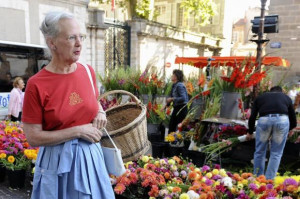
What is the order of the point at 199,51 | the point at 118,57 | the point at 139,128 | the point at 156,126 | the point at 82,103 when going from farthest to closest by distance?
the point at 199,51 < the point at 118,57 < the point at 156,126 < the point at 139,128 < the point at 82,103

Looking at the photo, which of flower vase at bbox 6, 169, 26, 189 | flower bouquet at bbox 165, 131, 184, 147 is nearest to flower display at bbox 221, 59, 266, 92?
flower bouquet at bbox 165, 131, 184, 147

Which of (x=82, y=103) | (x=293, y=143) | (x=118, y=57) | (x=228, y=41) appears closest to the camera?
(x=82, y=103)

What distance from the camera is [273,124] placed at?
3420mm

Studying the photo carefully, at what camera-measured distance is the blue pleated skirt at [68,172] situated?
1.33 m

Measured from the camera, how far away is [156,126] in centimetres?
454

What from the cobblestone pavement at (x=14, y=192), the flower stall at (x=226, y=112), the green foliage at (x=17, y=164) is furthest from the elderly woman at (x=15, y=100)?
the flower stall at (x=226, y=112)

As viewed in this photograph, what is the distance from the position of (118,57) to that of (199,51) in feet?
24.5

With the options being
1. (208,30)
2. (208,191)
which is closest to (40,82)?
(208,191)

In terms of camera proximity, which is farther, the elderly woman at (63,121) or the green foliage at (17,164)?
the green foliage at (17,164)

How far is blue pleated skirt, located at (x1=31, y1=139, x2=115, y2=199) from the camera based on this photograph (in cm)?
133

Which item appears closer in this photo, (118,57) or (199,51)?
(118,57)

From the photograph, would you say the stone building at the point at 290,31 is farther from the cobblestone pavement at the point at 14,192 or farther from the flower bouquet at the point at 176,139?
the cobblestone pavement at the point at 14,192

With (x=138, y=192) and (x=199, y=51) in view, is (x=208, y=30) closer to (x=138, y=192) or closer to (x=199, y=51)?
(x=199, y=51)

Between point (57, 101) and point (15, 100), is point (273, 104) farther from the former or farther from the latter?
point (15, 100)
